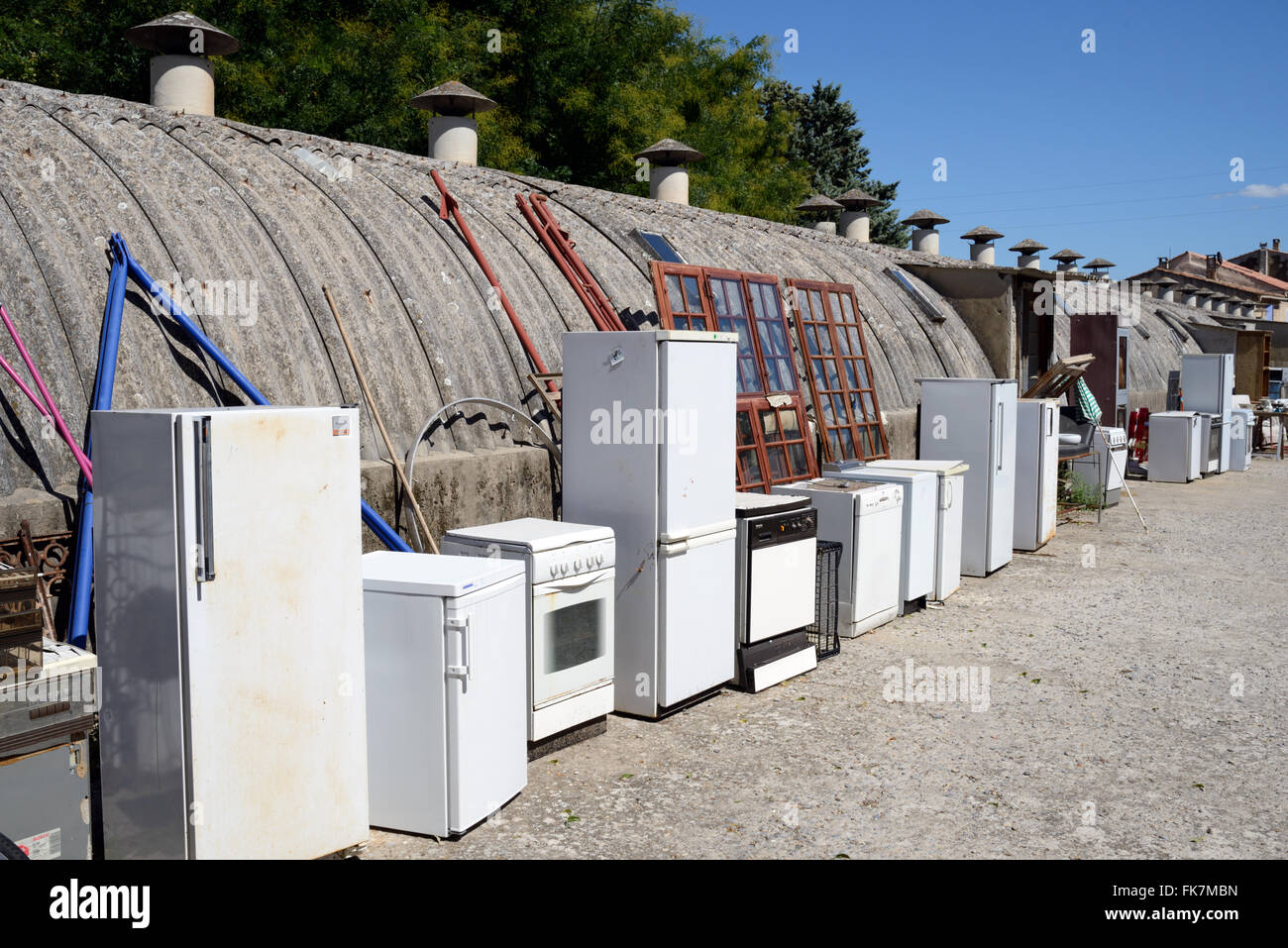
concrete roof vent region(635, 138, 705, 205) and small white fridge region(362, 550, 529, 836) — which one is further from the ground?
concrete roof vent region(635, 138, 705, 205)

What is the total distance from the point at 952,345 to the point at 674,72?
2065 centimetres

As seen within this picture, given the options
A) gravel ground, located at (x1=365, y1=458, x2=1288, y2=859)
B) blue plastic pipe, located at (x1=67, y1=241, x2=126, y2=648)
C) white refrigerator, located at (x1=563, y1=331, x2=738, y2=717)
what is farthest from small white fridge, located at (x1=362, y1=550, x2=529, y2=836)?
white refrigerator, located at (x1=563, y1=331, x2=738, y2=717)

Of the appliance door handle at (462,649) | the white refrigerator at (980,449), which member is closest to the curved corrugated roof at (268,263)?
the appliance door handle at (462,649)

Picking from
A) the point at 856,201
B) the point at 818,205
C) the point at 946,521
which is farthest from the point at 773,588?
the point at 818,205

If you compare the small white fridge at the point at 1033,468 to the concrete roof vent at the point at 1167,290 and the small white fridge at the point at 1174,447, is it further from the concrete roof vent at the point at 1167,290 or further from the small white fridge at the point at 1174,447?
the concrete roof vent at the point at 1167,290

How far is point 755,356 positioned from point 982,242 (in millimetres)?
24104

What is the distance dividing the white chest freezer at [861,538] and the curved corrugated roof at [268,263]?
2624 mm

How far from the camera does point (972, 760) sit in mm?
6402

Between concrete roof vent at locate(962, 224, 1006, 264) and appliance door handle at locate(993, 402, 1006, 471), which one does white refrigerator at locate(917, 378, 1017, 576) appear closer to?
appliance door handle at locate(993, 402, 1006, 471)

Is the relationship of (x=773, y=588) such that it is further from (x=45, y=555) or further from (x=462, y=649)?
(x=45, y=555)

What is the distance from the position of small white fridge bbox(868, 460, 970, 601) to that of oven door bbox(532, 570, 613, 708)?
15.3 feet

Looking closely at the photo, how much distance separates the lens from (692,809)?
5.65 meters

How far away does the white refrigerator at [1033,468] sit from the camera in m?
12.8

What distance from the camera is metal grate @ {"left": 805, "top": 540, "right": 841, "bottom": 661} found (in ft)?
28.7
